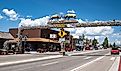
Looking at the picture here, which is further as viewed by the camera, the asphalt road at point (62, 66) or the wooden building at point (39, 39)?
the wooden building at point (39, 39)

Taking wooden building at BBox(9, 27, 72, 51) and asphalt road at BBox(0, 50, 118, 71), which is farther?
wooden building at BBox(9, 27, 72, 51)

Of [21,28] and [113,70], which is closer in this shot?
[113,70]

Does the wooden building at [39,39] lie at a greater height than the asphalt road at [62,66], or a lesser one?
greater

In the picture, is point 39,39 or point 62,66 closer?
point 62,66

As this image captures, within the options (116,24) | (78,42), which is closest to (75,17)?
(116,24)

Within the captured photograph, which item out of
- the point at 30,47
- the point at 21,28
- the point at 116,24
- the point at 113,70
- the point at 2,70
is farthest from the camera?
the point at 30,47

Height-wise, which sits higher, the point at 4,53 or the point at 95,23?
the point at 95,23

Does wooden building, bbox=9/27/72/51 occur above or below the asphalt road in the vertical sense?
above

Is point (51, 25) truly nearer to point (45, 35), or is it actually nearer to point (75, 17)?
point (75, 17)

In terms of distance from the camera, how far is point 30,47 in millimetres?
84812

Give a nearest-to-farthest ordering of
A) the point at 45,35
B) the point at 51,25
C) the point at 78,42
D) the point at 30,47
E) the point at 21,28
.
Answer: the point at 51,25
the point at 21,28
the point at 30,47
the point at 45,35
the point at 78,42

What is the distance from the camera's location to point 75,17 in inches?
2335

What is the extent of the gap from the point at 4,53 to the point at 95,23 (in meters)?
19.5

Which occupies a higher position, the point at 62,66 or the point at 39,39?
the point at 39,39
